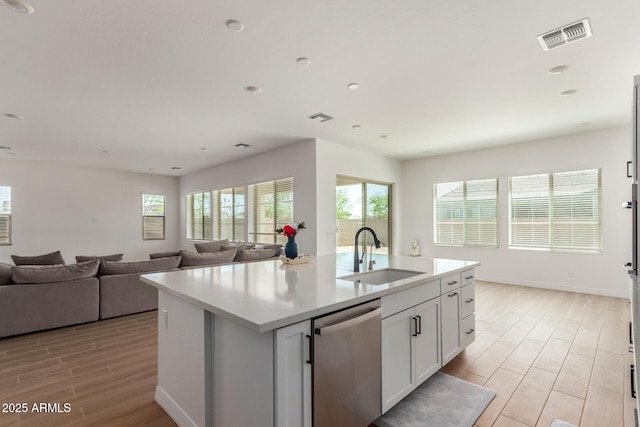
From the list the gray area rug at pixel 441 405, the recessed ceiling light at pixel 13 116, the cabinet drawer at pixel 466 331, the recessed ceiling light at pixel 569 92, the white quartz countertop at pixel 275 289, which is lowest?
the gray area rug at pixel 441 405

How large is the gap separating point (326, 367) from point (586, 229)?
236 inches

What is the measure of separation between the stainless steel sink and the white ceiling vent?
217cm

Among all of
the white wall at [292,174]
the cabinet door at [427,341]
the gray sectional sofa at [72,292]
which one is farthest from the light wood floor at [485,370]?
the white wall at [292,174]

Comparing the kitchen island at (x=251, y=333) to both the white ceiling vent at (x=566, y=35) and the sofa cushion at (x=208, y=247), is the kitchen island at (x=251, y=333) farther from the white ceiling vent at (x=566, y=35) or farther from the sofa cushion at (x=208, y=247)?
the sofa cushion at (x=208, y=247)

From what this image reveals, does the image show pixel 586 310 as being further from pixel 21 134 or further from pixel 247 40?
pixel 21 134

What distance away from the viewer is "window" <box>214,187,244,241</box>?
7566 millimetres

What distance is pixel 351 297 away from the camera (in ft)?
5.24

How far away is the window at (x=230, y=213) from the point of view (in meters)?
→ 7.57

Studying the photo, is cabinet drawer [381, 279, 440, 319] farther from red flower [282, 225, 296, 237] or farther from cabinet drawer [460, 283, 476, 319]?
red flower [282, 225, 296, 237]

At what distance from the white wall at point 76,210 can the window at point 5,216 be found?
0.09m

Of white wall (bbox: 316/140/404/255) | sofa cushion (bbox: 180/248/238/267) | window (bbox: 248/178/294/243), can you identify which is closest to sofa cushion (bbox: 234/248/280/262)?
sofa cushion (bbox: 180/248/238/267)

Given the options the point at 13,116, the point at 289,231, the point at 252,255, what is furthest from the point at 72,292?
the point at 289,231

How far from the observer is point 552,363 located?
9.03 ft

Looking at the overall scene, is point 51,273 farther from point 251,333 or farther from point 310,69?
point 310,69
